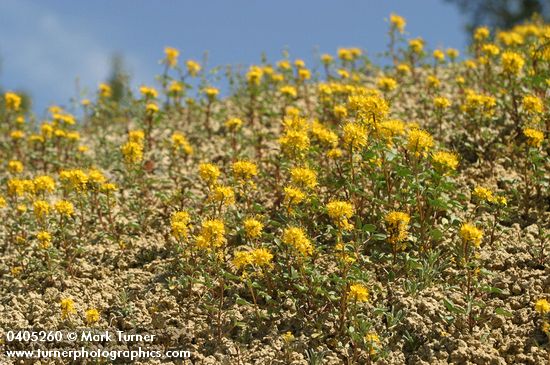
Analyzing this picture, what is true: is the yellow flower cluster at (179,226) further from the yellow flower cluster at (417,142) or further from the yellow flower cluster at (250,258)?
the yellow flower cluster at (417,142)

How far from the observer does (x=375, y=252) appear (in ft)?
17.0

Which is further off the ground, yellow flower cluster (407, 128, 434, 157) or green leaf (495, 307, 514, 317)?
yellow flower cluster (407, 128, 434, 157)

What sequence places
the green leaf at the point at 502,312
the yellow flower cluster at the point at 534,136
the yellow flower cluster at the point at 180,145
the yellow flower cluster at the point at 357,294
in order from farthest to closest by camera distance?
the yellow flower cluster at the point at 180,145 → the yellow flower cluster at the point at 534,136 → the green leaf at the point at 502,312 → the yellow flower cluster at the point at 357,294

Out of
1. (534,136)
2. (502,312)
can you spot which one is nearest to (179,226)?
(502,312)

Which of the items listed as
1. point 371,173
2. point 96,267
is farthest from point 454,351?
point 96,267

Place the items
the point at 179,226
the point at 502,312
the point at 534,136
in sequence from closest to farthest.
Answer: the point at 502,312
the point at 179,226
the point at 534,136

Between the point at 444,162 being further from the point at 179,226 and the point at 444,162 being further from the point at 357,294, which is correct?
the point at 179,226

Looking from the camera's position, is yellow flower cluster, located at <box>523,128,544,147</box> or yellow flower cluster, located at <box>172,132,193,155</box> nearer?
yellow flower cluster, located at <box>523,128,544,147</box>

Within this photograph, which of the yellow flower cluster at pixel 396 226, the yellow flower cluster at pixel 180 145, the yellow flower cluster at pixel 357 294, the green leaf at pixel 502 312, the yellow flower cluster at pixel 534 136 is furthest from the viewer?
the yellow flower cluster at pixel 180 145

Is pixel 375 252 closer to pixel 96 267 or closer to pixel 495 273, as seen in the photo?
pixel 495 273

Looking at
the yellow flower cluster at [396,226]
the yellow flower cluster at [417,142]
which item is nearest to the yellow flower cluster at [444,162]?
the yellow flower cluster at [417,142]

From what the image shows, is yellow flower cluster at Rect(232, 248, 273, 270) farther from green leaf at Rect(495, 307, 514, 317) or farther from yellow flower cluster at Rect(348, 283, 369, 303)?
green leaf at Rect(495, 307, 514, 317)

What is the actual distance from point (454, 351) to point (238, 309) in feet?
5.03

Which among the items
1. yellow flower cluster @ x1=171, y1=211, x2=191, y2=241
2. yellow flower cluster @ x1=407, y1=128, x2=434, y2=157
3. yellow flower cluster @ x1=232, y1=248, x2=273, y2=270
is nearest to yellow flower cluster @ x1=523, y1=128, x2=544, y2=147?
yellow flower cluster @ x1=407, y1=128, x2=434, y2=157
